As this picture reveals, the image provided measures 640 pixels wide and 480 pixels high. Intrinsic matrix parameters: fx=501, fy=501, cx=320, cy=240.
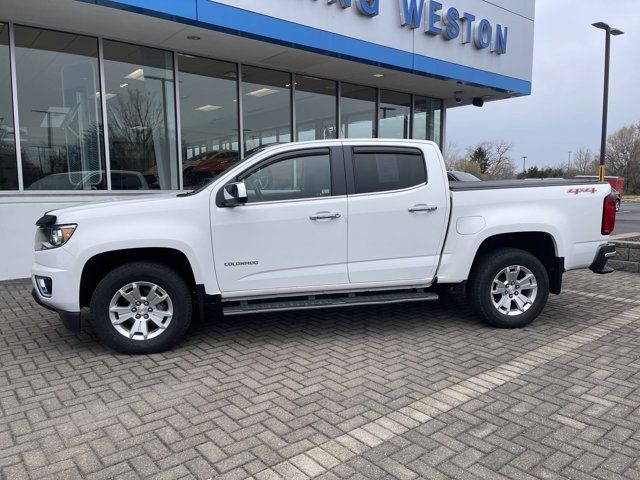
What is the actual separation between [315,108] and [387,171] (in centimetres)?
714

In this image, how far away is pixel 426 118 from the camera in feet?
46.0

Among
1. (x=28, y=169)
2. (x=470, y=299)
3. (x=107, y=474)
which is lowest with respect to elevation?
(x=107, y=474)

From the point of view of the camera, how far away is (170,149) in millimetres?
9594

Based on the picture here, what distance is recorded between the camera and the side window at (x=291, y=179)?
4.78 m

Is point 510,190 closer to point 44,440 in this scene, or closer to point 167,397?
point 167,397

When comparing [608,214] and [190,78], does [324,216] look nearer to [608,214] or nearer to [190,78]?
[608,214]

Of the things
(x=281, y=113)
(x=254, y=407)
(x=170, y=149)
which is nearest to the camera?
(x=254, y=407)

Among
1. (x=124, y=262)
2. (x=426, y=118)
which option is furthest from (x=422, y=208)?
(x=426, y=118)

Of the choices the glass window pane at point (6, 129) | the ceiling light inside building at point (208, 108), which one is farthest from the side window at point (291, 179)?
the ceiling light inside building at point (208, 108)

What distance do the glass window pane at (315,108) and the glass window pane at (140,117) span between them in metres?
3.08

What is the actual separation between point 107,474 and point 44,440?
2.15 ft

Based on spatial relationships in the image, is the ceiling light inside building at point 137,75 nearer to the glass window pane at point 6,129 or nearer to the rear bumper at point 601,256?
the glass window pane at point 6,129

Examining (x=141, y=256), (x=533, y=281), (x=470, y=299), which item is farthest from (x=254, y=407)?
(x=533, y=281)

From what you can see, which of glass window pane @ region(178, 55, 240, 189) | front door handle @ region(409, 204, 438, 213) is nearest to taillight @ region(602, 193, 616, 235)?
front door handle @ region(409, 204, 438, 213)
